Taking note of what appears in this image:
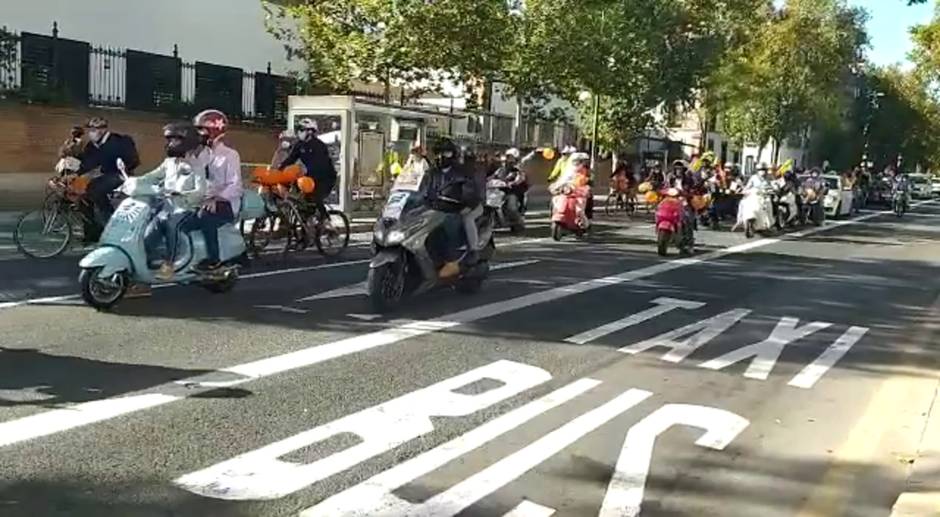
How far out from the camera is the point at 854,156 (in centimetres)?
6912

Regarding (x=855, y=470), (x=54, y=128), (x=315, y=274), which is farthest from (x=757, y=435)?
(x=54, y=128)

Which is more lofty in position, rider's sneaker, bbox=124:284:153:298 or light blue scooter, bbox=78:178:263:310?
light blue scooter, bbox=78:178:263:310

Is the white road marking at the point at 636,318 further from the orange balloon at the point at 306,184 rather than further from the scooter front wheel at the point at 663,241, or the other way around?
the scooter front wheel at the point at 663,241

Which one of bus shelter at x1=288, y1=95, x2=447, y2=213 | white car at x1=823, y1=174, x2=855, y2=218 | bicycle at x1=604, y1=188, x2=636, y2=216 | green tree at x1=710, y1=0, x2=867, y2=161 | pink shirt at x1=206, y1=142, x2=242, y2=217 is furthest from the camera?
green tree at x1=710, y1=0, x2=867, y2=161

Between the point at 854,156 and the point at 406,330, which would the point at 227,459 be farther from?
the point at 854,156

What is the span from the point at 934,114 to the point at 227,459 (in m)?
74.4

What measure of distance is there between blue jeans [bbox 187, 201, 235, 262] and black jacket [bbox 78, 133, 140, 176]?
3437 mm

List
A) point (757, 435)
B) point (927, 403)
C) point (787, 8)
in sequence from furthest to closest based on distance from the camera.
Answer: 1. point (787, 8)
2. point (927, 403)
3. point (757, 435)

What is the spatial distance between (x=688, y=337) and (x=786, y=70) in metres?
38.5

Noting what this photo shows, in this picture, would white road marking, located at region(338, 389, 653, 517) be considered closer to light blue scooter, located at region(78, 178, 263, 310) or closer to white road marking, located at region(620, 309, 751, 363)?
white road marking, located at region(620, 309, 751, 363)

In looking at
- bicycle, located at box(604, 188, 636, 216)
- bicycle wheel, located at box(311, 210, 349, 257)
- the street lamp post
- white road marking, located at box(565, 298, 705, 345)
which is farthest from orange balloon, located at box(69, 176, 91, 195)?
the street lamp post

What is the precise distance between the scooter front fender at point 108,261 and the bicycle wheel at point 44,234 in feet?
14.0

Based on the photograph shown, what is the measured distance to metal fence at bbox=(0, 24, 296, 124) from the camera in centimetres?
2130

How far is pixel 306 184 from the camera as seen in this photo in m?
14.3
